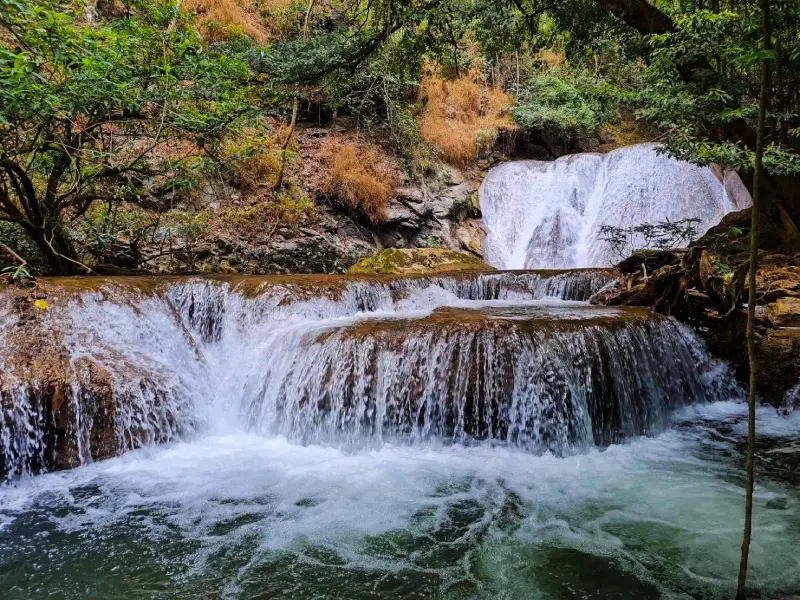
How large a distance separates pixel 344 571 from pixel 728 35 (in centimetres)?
803

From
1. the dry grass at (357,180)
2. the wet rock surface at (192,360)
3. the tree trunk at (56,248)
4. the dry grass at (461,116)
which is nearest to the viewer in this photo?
the wet rock surface at (192,360)

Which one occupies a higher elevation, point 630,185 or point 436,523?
point 630,185

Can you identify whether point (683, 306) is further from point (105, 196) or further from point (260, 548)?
point (105, 196)

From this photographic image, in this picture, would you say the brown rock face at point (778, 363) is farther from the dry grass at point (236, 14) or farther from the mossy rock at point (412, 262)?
the dry grass at point (236, 14)

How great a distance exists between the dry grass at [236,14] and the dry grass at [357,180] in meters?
4.65

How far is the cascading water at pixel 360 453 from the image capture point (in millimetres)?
2734

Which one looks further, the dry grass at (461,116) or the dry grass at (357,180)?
the dry grass at (461,116)

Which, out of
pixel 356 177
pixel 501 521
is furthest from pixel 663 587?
pixel 356 177

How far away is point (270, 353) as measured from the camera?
19.0ft

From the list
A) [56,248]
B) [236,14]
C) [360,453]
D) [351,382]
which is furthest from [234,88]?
[236,14]

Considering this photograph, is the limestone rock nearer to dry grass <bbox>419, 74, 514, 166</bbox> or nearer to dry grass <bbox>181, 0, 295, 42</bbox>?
dry grass <bbox>419, 74, 514, 166</bbox>

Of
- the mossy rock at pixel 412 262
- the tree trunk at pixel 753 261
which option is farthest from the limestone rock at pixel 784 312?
the mossy rock at pixel 412 262

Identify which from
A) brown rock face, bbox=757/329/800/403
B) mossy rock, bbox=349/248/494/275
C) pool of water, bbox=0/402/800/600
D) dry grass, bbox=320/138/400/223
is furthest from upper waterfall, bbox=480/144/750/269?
pool of water, bbox=0/402/800/600

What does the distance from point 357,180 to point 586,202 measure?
6335 millimetres
